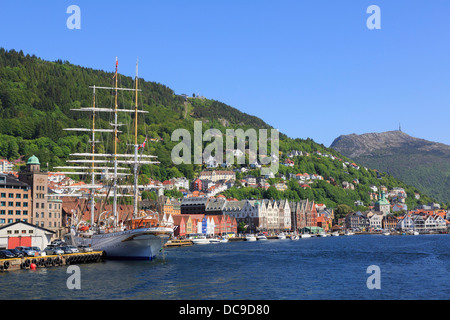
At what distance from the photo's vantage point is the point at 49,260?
68250 millimetres

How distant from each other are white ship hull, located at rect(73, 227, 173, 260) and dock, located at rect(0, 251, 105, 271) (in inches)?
83.3

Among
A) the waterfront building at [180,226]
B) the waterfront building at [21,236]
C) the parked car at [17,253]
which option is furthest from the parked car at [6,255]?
the waterfront building at [180,226]

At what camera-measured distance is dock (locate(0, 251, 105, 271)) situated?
6259 centimetres

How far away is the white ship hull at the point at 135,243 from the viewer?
255ft

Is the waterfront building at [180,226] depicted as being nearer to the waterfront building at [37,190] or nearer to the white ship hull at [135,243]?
the waterfront building at [37,190]

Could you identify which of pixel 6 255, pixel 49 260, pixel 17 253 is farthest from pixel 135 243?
pixel 6 255

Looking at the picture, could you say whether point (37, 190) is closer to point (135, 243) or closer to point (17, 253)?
point (135, 243)

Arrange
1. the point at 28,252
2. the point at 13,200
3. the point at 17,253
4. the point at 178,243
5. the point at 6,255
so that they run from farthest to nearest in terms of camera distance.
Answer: the point at 178,243, the point at 13,200, the point at 28,252, the point at 17,253, the point at 6,255

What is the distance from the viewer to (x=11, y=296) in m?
44.0

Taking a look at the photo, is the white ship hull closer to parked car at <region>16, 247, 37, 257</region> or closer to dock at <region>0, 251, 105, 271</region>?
dock at <region>0, 251, 105, 271</region>

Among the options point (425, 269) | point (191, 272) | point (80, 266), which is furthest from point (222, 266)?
point (425, 269)

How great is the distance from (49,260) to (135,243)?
13.5m
